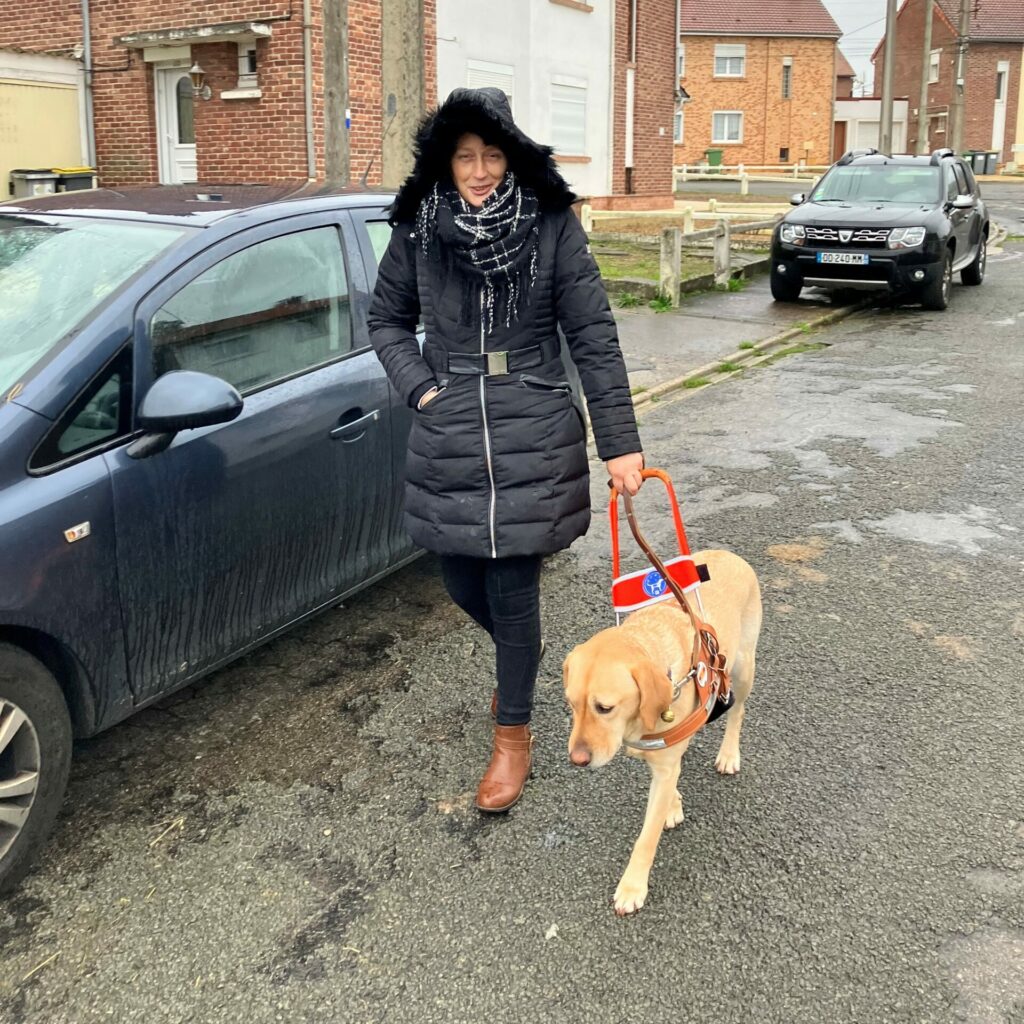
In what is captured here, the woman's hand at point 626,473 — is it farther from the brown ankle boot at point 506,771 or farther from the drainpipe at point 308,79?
the drainpipe at point 308,79

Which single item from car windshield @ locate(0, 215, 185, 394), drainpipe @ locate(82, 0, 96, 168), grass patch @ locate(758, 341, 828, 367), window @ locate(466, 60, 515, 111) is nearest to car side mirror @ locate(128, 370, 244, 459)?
car windshield @ locate(0, 215, 185, 394)

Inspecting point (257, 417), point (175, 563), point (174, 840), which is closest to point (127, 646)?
point (175, 563)

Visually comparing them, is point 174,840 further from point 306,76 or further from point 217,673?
point 306,76

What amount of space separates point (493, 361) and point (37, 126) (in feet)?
50.1

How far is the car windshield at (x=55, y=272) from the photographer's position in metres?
3.14

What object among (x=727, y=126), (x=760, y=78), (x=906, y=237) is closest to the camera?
(x=906, y=237)

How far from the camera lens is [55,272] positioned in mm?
3424

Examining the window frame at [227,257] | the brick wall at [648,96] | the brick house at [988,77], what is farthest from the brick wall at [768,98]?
the window frame at [227,257]

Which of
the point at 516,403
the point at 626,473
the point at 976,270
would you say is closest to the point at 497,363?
the point at 516,403

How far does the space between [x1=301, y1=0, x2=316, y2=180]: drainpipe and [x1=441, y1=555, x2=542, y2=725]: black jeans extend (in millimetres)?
12796

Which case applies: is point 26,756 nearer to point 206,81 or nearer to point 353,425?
point 353,425

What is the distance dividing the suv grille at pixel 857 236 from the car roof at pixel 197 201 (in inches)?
376

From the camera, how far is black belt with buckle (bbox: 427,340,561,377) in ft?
10.0

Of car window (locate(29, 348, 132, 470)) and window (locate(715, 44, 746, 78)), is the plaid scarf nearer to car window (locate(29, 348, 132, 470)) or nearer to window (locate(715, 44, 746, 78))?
car window (locate(29, 348, 132, 470))
